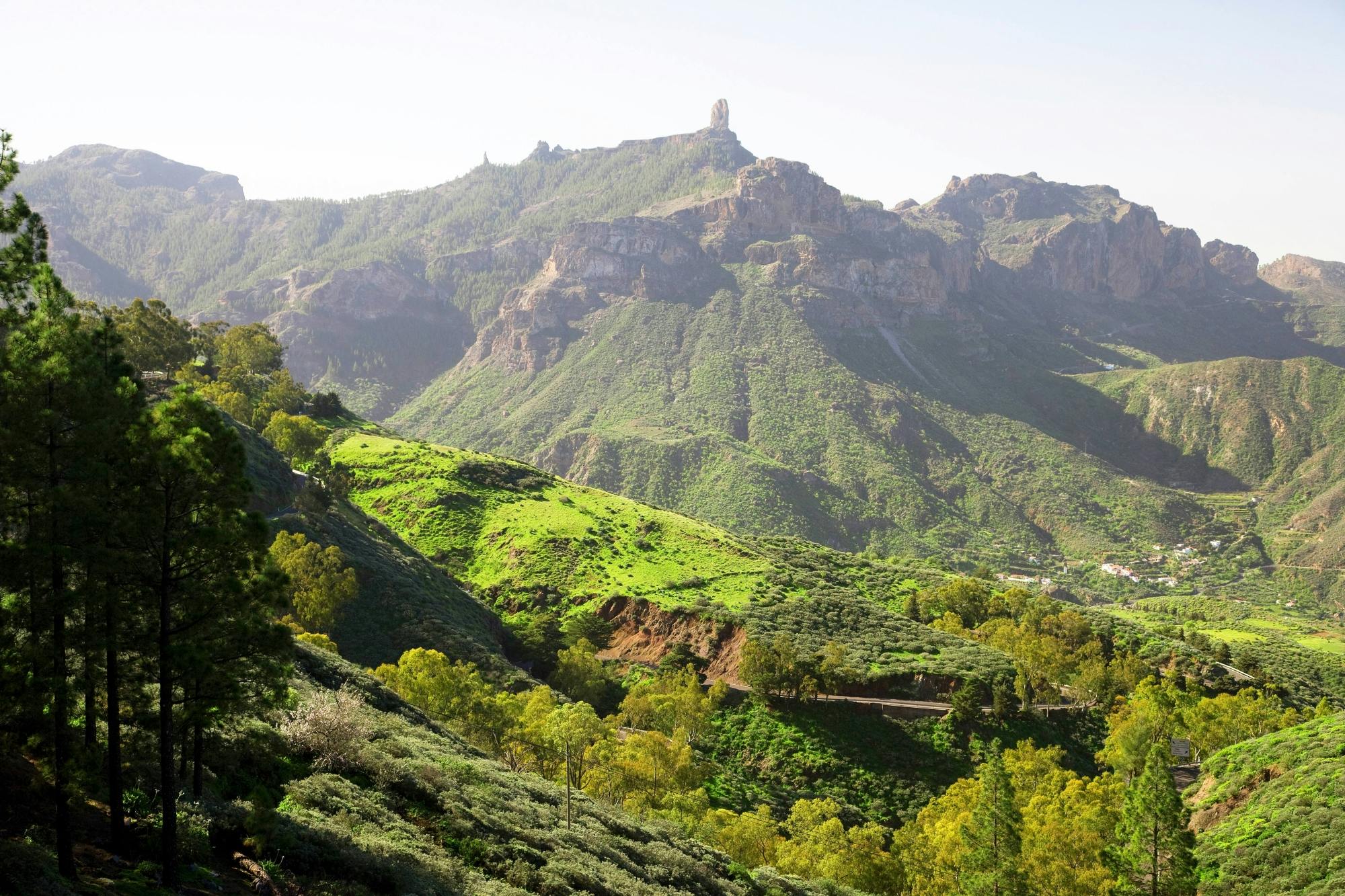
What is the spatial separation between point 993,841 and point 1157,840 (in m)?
6.07

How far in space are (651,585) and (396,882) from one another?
59655 mm

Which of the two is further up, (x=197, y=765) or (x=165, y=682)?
(x=165, y=682)

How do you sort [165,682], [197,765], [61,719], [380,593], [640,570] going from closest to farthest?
1. [61,719]
2. [165,682]
3. [197,765]
4. [380,593]
5. [640,570]

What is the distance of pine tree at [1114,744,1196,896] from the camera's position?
1253 inches

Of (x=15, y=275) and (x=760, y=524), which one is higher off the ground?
(x=15, y=275)

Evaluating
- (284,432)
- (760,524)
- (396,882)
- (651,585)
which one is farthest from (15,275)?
(760,524)

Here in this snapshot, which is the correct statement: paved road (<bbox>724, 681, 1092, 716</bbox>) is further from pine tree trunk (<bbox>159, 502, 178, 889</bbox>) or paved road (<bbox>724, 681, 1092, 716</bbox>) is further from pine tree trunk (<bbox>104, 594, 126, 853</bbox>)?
pine tree trunk (<bbox>104, 594, 126, 853</bbox>)

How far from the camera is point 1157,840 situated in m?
32.2

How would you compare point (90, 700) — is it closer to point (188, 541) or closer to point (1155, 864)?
point (188, 541)

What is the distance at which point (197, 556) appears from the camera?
58.5 ft

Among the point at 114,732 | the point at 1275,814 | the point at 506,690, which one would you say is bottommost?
the point at 506,690

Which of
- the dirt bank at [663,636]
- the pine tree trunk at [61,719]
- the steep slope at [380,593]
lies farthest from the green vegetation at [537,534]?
the pine tree trunk at [61,719]

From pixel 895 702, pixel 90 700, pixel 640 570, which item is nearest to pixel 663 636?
pixel 640 570

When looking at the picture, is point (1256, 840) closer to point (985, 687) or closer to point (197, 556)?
point (985, 687)
